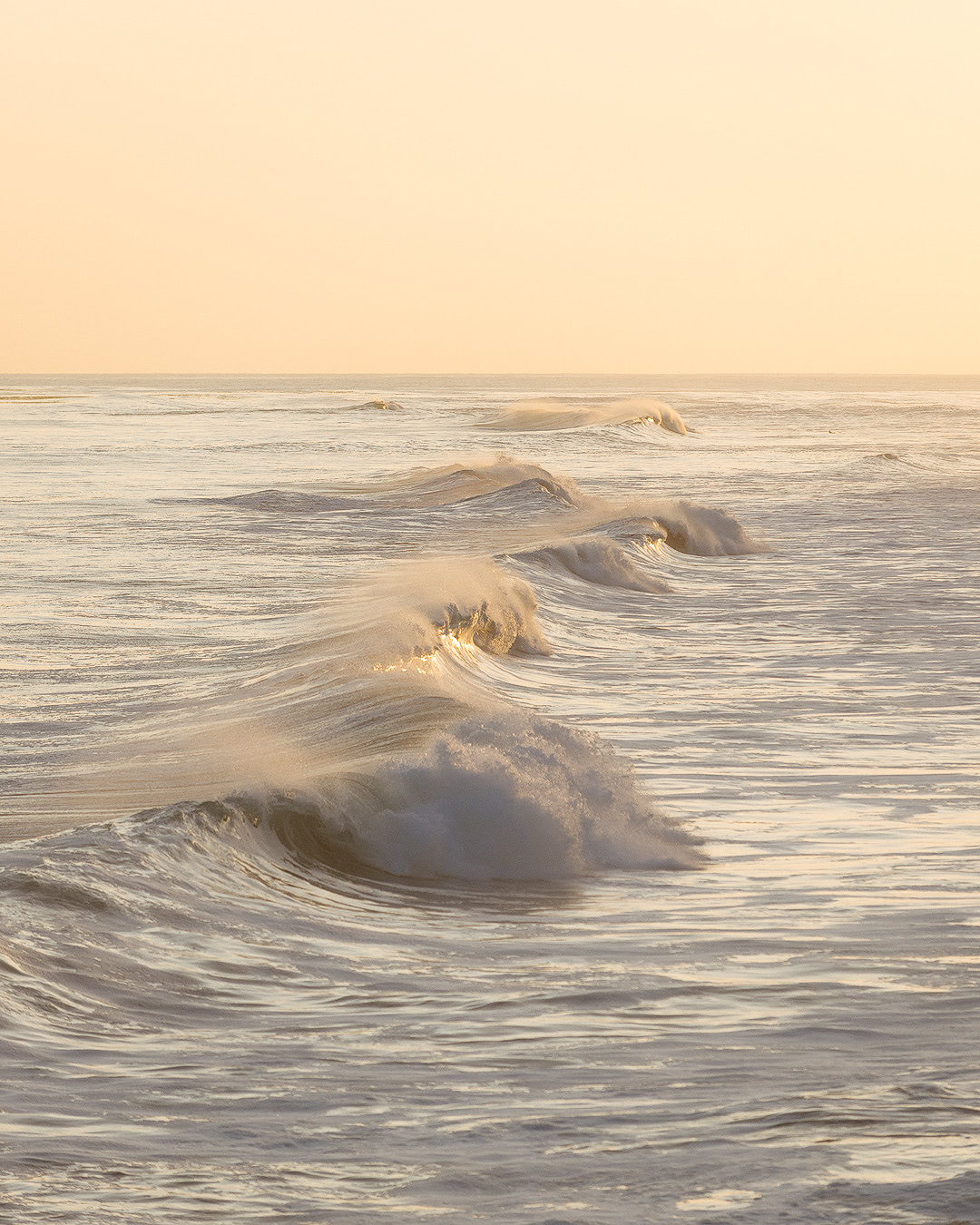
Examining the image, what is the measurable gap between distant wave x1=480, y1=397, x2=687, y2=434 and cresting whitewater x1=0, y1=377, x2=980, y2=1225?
45762mm

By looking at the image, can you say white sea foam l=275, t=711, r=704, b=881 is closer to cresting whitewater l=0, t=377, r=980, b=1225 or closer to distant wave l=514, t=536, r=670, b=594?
cresting whitewater l=0, t=377, r=980, b=1225

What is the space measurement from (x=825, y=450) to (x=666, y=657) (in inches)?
1415

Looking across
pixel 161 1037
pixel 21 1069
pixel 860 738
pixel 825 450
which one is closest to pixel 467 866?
pixel 161 1037

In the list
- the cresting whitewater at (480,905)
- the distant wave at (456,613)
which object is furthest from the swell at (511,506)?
the cresting whitewater at (480,905)

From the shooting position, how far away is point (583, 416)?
66.1 m

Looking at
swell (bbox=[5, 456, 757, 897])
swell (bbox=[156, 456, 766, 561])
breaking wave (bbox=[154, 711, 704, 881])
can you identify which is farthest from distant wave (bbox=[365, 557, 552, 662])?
breaking wave (bbox=[154, 711, 704, 881])

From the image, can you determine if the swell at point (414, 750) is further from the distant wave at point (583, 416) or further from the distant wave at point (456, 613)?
the distant wave at point (583, 416)

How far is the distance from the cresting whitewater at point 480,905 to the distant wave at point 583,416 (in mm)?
45762

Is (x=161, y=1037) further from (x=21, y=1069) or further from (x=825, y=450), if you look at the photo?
(x=825, y=450)

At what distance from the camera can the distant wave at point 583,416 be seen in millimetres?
60125

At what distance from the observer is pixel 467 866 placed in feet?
20.6

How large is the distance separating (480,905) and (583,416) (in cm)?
6114

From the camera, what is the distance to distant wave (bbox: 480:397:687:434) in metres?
60.1

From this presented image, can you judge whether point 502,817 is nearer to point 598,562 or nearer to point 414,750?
point 414,750
